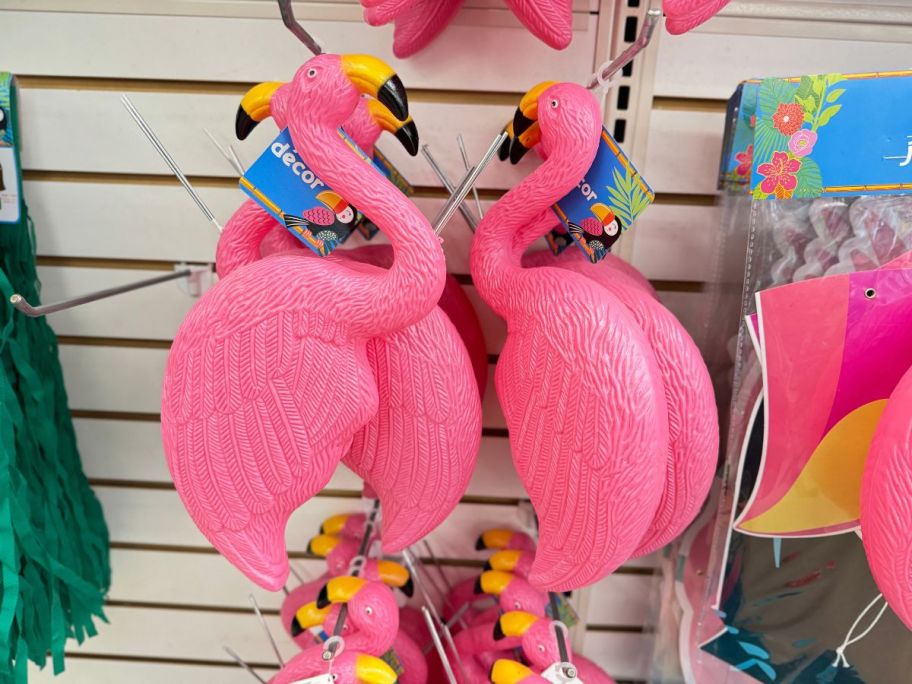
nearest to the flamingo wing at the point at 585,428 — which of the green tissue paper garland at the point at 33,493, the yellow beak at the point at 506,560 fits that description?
the yellow beak at the point at 506,560

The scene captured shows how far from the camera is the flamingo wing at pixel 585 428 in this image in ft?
1.81

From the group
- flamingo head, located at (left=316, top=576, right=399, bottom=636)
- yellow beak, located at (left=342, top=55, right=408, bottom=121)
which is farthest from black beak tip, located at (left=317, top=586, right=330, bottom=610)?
yellow beak, located at (left=342, top=55, right=408, bottom=121)

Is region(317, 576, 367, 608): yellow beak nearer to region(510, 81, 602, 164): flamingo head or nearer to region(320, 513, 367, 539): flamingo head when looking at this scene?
region(320, 513, 367, 539): flamingo head

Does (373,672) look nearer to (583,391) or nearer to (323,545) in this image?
(323,545)

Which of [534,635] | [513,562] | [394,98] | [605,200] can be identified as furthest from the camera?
[513,562]

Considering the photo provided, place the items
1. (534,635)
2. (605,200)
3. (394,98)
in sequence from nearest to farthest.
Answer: (394,98) < (605,200) < (534,635)

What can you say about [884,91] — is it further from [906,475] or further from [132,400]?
[132,400]

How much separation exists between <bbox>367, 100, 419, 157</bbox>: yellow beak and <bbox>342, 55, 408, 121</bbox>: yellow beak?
20mm

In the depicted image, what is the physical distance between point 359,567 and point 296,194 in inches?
21.9

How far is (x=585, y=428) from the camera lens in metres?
0.56

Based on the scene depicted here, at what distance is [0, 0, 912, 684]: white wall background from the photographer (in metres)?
0.76

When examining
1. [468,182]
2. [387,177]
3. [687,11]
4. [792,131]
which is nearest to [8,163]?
[387,177]

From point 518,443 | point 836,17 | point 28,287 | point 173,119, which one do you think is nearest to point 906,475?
point 518,443

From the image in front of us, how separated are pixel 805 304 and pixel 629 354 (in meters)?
0.23
